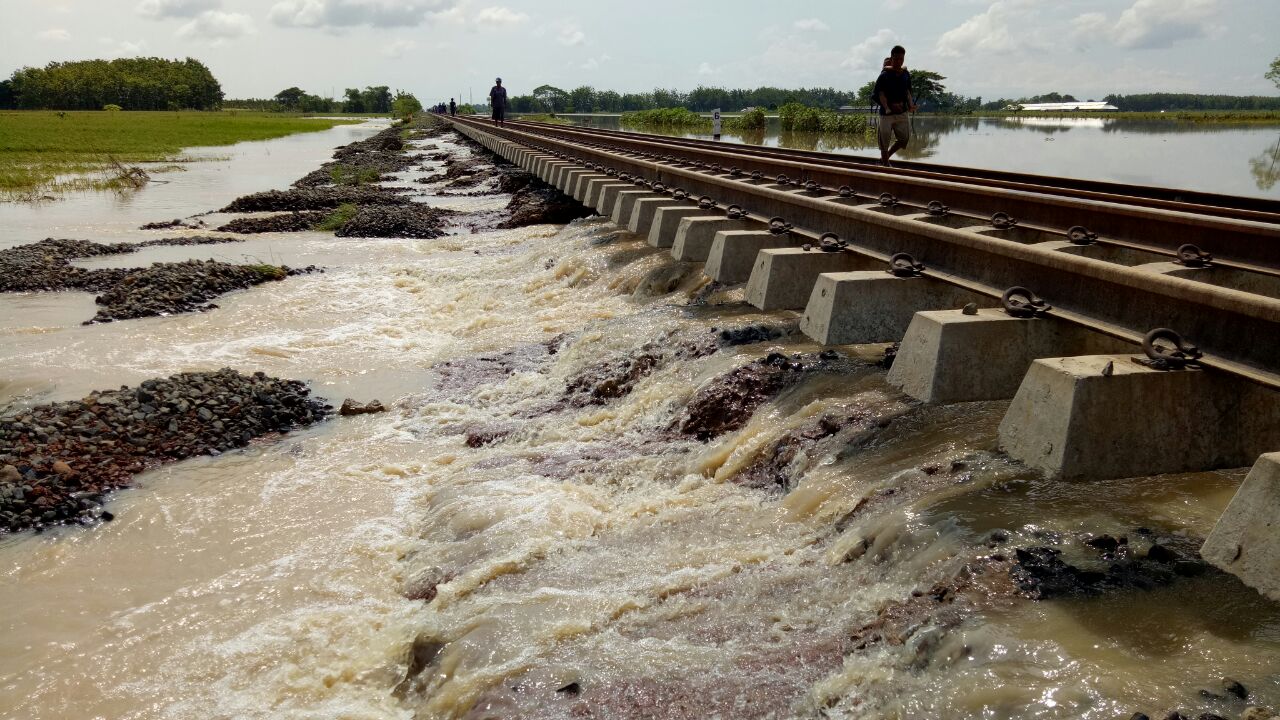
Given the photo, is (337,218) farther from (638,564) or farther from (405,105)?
(405,105)

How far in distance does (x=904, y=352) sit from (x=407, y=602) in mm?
2971

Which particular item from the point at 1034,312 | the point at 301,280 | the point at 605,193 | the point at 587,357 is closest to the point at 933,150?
the point at 605,193

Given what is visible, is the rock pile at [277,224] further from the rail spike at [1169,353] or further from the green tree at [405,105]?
the green tree at [405,105]

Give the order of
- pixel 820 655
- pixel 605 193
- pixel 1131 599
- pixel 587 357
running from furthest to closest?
pixel 605 193 < pixel 587 357 < pixel 820 655 < pixel 1131 599

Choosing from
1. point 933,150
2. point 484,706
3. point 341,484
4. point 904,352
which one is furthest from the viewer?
point 933,150

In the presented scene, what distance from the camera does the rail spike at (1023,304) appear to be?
179 inches

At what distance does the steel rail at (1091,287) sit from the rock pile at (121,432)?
16.3ft

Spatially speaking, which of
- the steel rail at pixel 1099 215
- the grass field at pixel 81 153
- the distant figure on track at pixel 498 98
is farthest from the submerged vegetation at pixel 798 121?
the grass field at pixel 81 153

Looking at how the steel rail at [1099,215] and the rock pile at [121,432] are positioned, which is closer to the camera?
the steel rail at [1099,215]

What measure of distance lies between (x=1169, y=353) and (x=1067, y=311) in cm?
92

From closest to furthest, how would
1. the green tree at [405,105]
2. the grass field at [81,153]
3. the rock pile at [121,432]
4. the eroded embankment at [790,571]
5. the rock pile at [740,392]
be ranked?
1. the eroded embankment at [790,571]
2. the rock pile at [740,392]
3. the rock pile at [121,432]
4. the grass field at [81,153]
5. the green tree at [405,105]

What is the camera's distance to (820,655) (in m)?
3.15

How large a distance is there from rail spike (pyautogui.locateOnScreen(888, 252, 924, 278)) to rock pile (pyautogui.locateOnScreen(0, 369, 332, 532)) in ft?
16.5

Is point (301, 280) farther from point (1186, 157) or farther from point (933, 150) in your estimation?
point (1186, 157)
